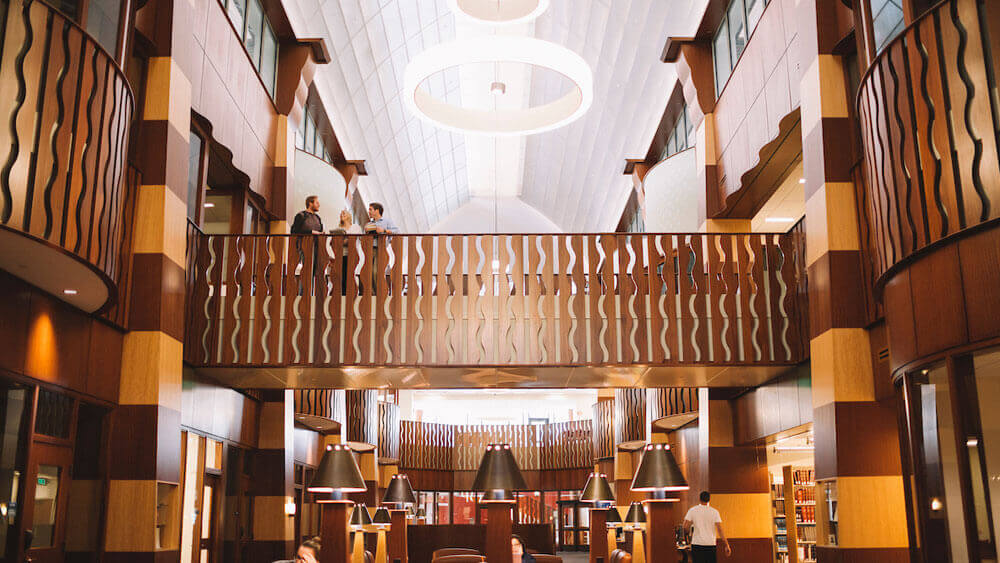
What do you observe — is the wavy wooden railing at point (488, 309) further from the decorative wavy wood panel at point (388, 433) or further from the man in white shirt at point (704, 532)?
the decorative wavy wood panel at point (388, 433)

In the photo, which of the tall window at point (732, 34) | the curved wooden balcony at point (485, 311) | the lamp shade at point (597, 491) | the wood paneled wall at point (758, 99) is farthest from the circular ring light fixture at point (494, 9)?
the lamp shade at point (597, 491)

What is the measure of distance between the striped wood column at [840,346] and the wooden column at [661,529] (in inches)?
53.6

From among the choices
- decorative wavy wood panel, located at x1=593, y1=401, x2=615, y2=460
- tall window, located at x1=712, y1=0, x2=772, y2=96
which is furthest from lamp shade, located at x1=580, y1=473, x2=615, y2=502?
decorative wavy wood panel, located at x1=593, y1=401, x2=615, y2=460

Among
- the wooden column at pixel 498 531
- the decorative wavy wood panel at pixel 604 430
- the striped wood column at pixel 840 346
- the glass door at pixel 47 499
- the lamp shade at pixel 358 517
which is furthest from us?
the decorative wavy wood panel at pixel 604 430

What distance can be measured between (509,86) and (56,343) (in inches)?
575

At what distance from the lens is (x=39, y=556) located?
6.59 meters

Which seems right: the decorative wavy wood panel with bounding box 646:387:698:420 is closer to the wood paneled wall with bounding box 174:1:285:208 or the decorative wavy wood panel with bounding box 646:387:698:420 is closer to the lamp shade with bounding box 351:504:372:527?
the lamp shade with bounding box 351:504:372:527

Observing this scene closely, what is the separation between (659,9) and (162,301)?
865cm

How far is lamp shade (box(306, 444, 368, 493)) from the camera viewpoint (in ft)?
27.3

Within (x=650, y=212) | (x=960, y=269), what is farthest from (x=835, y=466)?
(x=650, y=212)

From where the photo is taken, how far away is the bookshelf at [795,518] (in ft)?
41.9

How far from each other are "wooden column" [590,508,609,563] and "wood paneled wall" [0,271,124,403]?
8.06 m

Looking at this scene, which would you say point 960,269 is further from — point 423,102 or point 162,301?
point 423,102

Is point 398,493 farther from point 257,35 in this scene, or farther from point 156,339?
point 257,35
